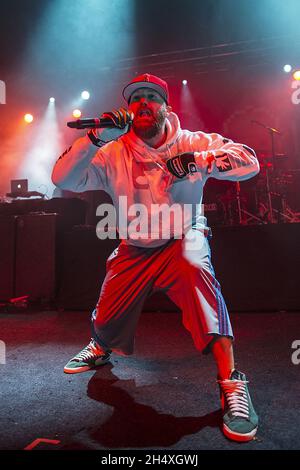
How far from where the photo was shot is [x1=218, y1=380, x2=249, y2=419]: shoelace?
151cm

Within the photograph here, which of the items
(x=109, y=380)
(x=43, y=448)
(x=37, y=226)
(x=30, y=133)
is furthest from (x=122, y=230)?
(x=30, y=133)

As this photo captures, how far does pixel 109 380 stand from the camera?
7.00ft

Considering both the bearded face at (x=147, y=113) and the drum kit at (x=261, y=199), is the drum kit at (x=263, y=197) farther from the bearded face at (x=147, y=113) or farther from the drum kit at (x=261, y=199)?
the bearded face at (x=147, y=113)

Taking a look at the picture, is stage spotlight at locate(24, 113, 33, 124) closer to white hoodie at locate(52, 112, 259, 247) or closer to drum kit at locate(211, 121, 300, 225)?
drum kit at locate(211, 121, 300, 225)

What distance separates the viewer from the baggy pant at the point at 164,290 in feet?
5.64

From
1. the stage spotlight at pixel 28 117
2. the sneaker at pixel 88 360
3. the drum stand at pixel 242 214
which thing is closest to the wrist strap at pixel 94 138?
the sneaker at pixel 88 360

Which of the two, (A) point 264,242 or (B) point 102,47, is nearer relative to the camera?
(A) point 264,242

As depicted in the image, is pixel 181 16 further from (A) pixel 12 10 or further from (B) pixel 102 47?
(A) pixel 12 10

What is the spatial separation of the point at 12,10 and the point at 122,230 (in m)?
7.61

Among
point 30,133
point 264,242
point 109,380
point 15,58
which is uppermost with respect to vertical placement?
point 15,58

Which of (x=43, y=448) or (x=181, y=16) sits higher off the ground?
(x=181, y=16)

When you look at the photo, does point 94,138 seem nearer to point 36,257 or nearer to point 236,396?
point 236,396
